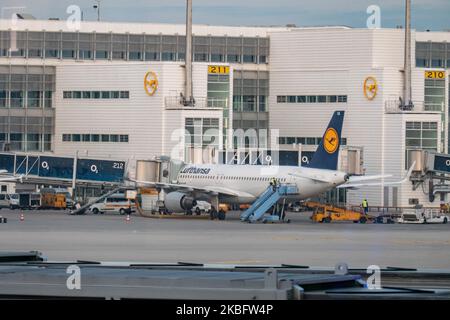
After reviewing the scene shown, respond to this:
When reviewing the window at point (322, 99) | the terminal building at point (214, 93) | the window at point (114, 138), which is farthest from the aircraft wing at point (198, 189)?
the window at point (322, 99)

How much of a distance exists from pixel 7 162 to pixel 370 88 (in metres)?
44.8

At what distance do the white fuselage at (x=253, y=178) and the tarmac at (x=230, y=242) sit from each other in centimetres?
441

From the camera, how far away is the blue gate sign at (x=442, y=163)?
11488 centimetres

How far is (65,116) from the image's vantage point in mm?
135750

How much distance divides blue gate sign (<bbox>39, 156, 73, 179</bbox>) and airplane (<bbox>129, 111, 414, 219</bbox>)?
15091 mm

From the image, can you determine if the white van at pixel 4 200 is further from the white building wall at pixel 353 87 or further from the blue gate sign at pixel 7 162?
the white building wall at pixel 353 87

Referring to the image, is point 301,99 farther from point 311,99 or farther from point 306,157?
point 306,157

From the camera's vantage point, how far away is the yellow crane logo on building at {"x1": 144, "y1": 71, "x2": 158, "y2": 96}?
426 feet

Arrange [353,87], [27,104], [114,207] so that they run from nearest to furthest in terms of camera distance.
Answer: [114,207] < [353,87] < [27,104]

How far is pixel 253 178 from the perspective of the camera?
4092 inches

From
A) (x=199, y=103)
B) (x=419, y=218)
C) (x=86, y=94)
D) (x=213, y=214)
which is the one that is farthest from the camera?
(x=86, y=94)

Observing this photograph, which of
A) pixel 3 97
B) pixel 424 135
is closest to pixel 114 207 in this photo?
pixel 3 97

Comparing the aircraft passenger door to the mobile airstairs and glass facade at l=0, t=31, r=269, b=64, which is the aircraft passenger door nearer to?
the mobile airstairs

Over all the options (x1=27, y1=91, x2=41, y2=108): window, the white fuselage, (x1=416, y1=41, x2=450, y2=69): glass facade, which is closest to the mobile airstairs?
the white fuselage
